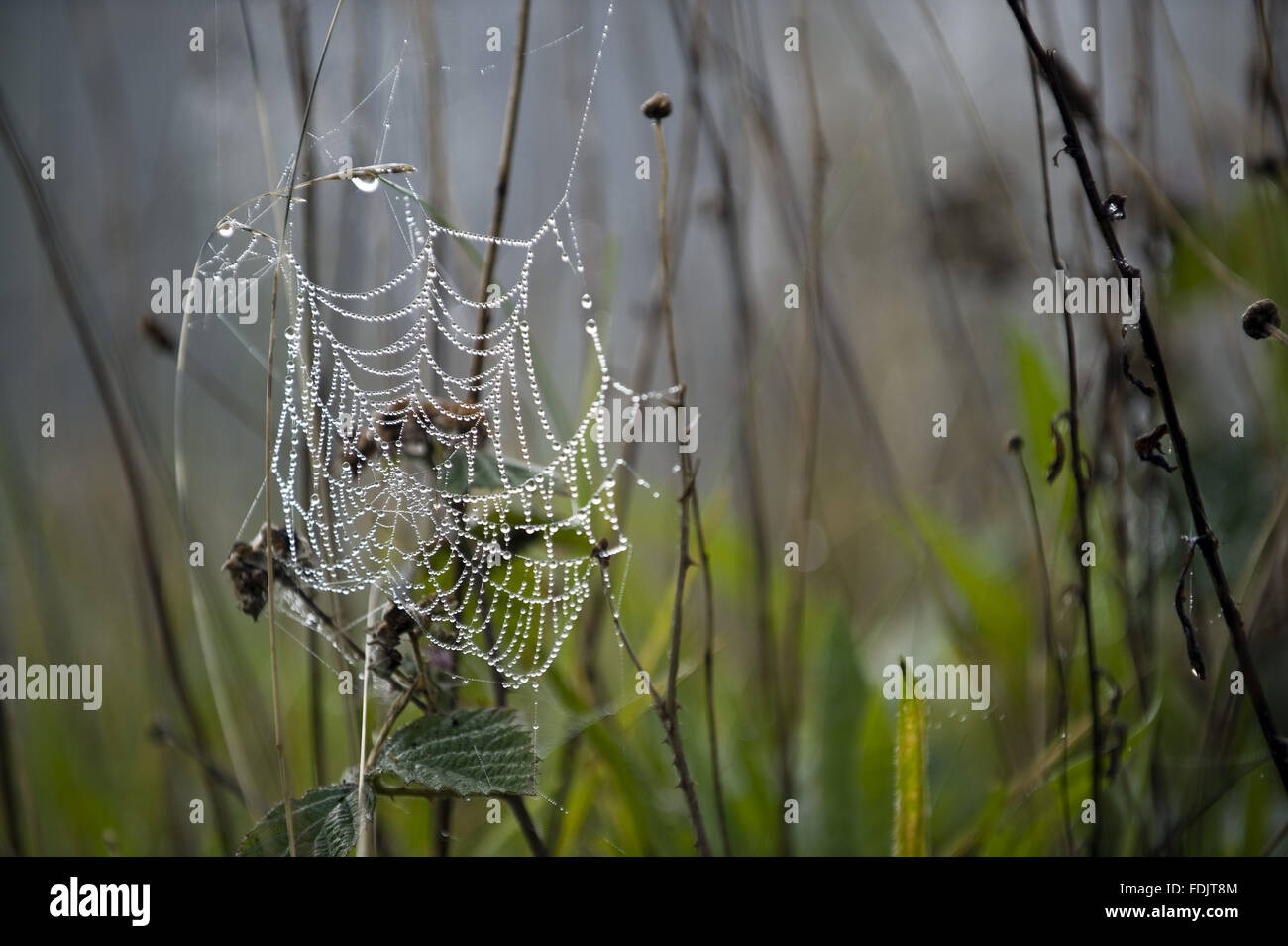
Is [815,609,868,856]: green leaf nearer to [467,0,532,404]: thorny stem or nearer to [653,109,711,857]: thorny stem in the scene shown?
[653,109,711,857]: thorny stem

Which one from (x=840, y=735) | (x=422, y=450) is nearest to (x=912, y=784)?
(x=840, y=735)

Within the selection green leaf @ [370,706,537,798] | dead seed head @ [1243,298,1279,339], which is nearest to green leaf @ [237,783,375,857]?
green leaf @ [370,706,537,798]

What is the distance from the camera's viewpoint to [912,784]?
2.11 ft

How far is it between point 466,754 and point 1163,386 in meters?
0.46

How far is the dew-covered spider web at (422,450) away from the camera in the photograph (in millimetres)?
617

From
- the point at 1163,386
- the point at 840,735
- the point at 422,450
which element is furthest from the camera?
the point at 840,735

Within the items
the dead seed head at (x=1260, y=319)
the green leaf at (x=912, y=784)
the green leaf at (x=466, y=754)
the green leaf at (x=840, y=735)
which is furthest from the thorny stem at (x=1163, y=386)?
the green leaf at (x=466, y=754)

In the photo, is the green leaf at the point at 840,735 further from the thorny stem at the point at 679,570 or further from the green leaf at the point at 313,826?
the green leaf at the point at 313,826

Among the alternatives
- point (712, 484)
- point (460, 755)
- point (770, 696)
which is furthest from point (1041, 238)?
point (460, 755)

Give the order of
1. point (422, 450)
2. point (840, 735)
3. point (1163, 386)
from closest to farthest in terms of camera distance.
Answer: point (1163, 386), point (422, 450), point (840, 735)

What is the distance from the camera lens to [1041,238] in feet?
3.37

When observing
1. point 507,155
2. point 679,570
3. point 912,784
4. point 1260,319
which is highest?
point 507,155

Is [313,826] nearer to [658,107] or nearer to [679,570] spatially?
[679,570]

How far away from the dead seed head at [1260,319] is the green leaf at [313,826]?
→ 595mm
